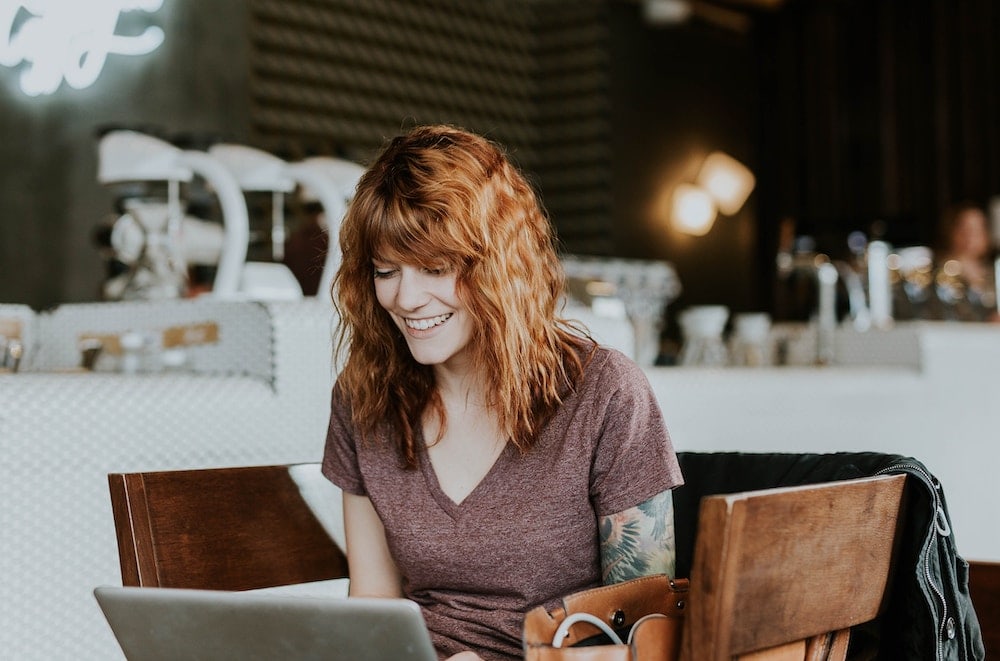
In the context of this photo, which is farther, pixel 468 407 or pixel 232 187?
pixel 232 187

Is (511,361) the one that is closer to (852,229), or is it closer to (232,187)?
(232,187)

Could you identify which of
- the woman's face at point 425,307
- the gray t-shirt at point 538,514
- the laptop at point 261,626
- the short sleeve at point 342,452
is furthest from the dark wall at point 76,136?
the laptop at point 261,626

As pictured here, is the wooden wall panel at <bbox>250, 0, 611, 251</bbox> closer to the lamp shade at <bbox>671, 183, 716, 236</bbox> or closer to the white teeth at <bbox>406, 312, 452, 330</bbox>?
the lamp shade at <bbox>671, 183, 716, 236</bbox>

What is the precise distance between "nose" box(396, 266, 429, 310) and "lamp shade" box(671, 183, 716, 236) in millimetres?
7045

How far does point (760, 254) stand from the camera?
888 centimetres

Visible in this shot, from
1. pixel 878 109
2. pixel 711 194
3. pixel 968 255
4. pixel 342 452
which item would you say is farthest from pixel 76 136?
pixel 878 109

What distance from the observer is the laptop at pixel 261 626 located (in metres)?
0.92

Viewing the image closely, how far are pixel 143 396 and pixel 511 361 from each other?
525 millimetres

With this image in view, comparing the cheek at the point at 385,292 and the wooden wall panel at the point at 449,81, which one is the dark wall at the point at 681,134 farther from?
the cheek at the point at 385,292

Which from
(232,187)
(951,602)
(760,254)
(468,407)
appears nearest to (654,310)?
(232,187)

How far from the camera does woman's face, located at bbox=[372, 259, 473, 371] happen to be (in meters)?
1.36

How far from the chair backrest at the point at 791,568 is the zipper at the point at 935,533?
0.11ft

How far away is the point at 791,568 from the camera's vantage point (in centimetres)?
96

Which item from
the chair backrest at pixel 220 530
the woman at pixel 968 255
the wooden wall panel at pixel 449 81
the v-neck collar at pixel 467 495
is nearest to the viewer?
the chair backrest at pixel 220 530
